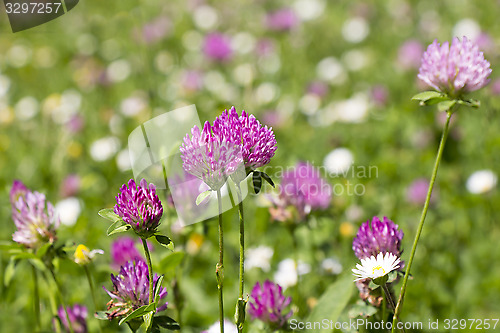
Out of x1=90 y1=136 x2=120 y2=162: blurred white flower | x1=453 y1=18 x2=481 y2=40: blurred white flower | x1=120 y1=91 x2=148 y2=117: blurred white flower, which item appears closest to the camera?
x1=90 y1=136 x2=120 y2=162: blurred white flower

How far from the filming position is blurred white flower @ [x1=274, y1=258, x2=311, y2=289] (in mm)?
1775

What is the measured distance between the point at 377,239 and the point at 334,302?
319mm

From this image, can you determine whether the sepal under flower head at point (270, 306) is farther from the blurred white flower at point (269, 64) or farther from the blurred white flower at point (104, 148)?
the blurred white flower at point (269, 64)

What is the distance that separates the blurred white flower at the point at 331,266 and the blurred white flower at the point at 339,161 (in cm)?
74

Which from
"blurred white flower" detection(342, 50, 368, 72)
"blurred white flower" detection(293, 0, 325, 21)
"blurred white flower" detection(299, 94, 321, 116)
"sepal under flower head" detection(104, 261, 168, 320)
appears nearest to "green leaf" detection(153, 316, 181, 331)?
"sepal under flower head" detection(104, 261, 168, 320)

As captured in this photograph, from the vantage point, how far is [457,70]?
1045 mm

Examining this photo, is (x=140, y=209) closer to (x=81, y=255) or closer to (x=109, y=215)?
(x=109, y=215)

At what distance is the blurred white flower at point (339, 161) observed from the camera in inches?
101

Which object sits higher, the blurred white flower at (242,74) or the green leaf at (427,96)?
the blurred white flower at (242,74)

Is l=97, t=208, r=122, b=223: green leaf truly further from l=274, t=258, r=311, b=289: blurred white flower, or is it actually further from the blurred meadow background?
l=274, t=258, r=311, b=289: blurred white flower

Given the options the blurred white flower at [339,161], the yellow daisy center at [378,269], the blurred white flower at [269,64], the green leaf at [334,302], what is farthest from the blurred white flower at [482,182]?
the blurred white flower at [269,64]

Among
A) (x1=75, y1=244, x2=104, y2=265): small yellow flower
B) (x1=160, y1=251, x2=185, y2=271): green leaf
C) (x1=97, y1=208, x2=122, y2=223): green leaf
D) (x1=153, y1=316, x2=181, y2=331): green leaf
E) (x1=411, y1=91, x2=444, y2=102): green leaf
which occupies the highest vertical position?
(x1=411, y1=91, x2=444, y2=102): green leaf

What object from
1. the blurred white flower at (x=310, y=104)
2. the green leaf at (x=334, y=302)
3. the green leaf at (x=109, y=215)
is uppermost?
the blurred white flower at (x=310, y=104)

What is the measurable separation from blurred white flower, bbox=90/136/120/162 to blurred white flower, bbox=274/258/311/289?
139 cm
